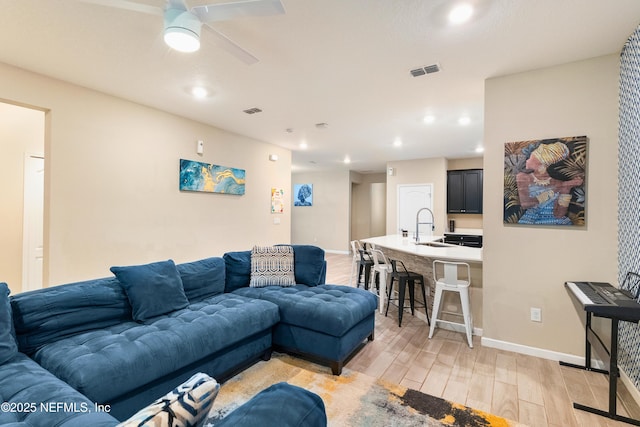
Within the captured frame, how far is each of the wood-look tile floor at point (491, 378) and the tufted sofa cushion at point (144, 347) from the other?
3.79ft

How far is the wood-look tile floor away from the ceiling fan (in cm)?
275

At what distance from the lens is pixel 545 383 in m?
2.36

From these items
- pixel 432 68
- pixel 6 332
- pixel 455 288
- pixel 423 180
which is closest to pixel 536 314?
pixel 455 288

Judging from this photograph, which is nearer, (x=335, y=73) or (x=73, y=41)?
(x=73, y=41)

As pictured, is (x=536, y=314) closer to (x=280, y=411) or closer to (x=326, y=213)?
(x=280, y=411)

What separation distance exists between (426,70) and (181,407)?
3143mm

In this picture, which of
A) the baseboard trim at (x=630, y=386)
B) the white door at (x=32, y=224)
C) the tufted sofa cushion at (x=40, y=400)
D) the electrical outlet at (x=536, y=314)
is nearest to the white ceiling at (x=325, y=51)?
the white door at (x=32, y=224)

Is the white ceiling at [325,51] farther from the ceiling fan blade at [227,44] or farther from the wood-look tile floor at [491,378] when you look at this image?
the wood-look tile floor at [491,378]

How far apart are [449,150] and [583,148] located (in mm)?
3943

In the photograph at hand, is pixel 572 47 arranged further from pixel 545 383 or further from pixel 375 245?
pixel 375 245

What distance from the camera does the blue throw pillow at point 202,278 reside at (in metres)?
2.80

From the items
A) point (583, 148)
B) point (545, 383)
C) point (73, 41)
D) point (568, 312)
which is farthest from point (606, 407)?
point (73, 41)

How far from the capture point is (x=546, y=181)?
9.02ft

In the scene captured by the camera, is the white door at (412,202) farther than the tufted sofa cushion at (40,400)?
Yes
